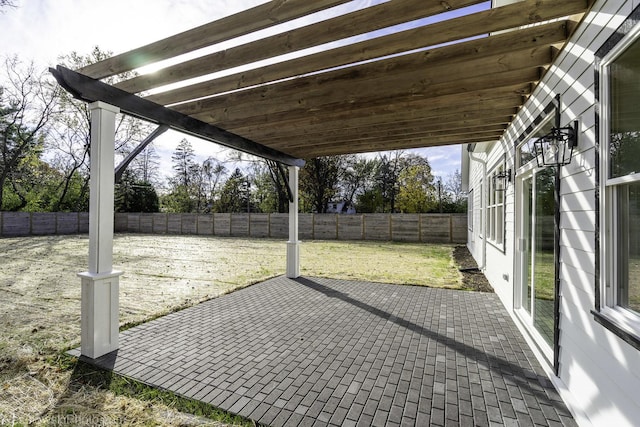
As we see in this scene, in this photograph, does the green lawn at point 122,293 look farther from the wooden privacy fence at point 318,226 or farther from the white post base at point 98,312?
the wooden privacy fence at point 318,226

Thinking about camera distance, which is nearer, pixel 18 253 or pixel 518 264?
pixel 518 264

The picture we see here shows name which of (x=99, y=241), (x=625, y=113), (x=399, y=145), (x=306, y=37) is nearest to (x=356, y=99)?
(x=306, y=37)

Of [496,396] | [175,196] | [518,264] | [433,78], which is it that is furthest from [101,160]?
[175,196]

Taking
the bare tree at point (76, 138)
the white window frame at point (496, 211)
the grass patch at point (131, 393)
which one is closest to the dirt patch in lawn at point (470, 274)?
the white window frame at point (496, 211)

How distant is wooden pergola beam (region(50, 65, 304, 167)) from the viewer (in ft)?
9.06

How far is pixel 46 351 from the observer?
3.14 m

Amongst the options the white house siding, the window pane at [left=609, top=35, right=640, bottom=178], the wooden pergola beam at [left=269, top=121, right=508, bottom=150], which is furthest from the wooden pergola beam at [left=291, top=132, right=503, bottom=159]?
the window pane at [left=609, top=35, right=640, bottom=178]

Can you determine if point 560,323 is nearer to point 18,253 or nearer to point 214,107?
point 214,107

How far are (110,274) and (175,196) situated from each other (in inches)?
911

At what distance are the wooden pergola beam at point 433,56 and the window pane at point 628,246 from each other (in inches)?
51.5

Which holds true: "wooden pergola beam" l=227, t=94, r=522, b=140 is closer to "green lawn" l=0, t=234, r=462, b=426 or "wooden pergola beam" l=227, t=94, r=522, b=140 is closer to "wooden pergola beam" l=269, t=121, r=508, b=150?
"wooden pergola beam" l=269, t=121, r=508, b=150

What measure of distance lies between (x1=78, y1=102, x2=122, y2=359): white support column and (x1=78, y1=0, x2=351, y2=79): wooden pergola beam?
493mm

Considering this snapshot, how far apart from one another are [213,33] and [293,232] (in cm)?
454

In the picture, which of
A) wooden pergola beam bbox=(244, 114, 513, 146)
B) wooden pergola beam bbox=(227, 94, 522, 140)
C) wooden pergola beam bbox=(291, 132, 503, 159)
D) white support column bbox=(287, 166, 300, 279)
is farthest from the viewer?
white support column bbox=(287, 166, 300, 279)
